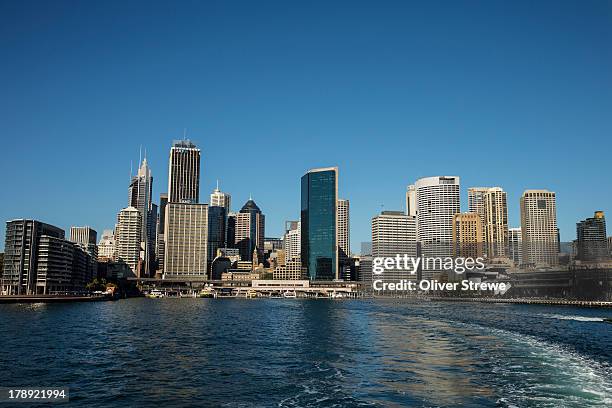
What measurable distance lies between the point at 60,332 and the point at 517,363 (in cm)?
6443

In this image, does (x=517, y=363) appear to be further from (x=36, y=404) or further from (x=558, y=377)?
(x=36, y=404)

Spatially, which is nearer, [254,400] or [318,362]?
[254,400]

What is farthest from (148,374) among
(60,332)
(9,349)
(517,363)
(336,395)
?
(60,332)

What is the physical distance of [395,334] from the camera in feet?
271

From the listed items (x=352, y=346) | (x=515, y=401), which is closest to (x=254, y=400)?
(x=515, y=401)

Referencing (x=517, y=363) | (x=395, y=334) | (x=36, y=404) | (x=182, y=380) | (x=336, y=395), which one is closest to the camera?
(x=36, y=404)

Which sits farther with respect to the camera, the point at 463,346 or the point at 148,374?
the point at 463,346

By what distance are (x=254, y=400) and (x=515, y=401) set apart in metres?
17.3

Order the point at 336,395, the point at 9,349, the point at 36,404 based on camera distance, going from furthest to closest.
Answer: the point at 9,349 → the point at 336,395 → the point at 36,404

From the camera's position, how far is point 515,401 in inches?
1442

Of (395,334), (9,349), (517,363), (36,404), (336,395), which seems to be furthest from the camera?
(395,334)

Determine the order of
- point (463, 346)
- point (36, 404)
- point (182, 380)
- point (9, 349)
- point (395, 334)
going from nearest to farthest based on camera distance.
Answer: point (36, 404) < point (182, 380) < point (9, 349) < point (463, 346) < point (395, 334)

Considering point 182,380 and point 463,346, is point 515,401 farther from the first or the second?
point 463,346

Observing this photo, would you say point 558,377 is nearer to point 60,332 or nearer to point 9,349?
point 9,349
